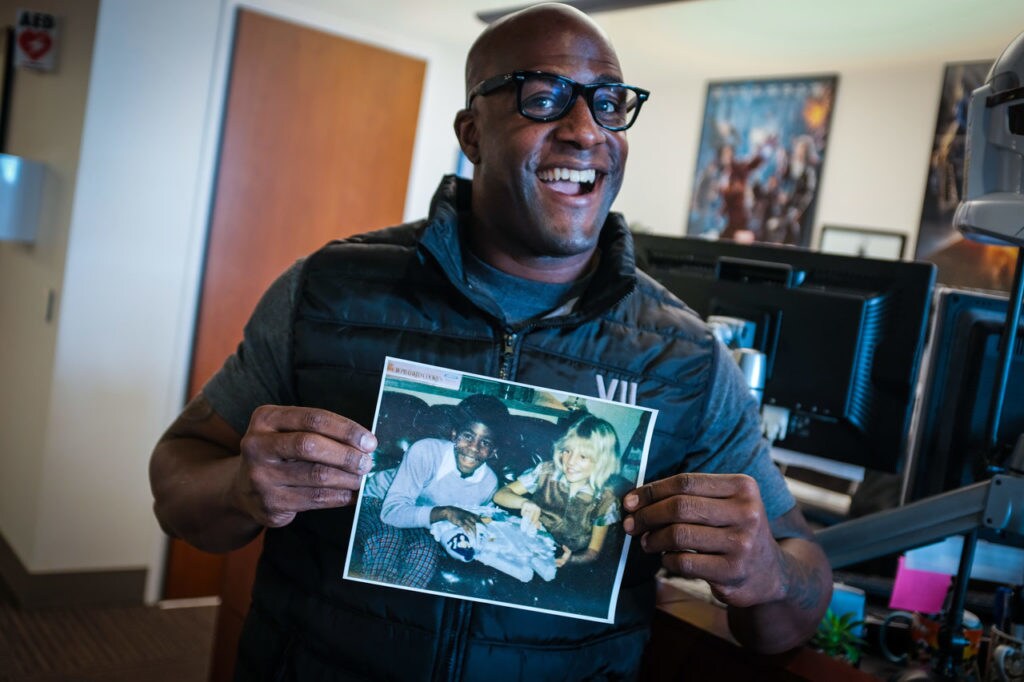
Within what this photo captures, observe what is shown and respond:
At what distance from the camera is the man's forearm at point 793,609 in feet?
4.00

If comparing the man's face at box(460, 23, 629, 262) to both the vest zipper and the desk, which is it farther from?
the desk

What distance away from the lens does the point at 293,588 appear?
4.06 ft

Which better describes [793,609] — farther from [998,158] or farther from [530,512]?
[998,158]

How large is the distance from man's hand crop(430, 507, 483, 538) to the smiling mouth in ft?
1.59

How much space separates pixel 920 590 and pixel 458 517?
1.08m

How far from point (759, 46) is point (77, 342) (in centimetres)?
351

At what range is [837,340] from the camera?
5.61 feet

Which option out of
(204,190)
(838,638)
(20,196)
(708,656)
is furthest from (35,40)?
(838,638)

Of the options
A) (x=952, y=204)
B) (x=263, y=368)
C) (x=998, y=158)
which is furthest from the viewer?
(x=952, y=204)

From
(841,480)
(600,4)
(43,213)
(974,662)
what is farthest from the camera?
(841,480)

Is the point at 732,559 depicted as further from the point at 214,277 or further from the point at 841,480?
the point at 841,480

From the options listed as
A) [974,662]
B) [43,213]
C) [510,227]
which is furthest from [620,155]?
[43,213]

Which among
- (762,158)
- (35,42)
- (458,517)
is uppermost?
(762,158)

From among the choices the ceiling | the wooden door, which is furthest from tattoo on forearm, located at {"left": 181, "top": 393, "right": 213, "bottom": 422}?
the ceiling
